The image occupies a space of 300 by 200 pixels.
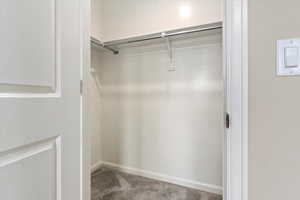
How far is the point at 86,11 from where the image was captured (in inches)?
37.9

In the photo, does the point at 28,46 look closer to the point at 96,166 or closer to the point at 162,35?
the point at 162,35

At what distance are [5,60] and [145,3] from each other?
7.13 feet

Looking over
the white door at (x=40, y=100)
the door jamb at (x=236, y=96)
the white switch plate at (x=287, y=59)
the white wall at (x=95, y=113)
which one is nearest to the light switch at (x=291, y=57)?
the white switch plate at (x=287, y=59)

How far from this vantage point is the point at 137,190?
198 cm

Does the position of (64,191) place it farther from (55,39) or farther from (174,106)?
(174,106)

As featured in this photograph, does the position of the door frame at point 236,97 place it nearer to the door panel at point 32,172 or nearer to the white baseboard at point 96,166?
the door panel at point 32,172

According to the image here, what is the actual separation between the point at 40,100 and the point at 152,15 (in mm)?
2008

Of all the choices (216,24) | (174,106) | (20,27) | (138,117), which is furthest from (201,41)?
(20,27)

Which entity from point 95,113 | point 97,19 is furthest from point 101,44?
point 95,113

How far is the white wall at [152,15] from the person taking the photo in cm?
191

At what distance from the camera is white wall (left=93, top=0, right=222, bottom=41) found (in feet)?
6.28

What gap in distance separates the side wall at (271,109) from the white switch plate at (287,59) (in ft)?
0.05

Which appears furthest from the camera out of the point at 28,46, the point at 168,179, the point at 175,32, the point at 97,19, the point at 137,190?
the point at 97,19

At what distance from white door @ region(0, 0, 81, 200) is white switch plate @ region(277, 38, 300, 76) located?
873mm
